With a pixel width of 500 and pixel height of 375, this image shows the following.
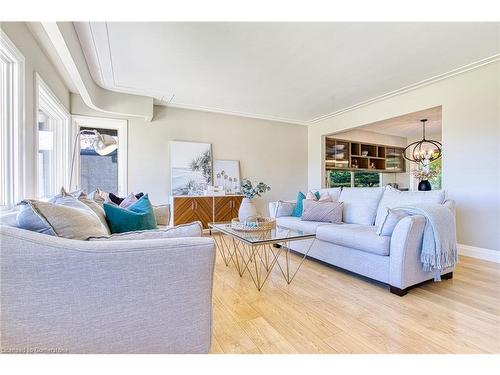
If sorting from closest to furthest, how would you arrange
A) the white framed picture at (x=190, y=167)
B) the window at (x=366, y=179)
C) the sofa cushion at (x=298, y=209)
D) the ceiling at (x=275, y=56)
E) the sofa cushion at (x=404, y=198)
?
1. the ceiling at (x=275, y=56)
2. the sofa cushion at (x=404, y=198)
3. the sofa cushion at (x=298, y=209)
4. the white framed picture at (x=190, y=167)
5. the window at (x=366, y=179)

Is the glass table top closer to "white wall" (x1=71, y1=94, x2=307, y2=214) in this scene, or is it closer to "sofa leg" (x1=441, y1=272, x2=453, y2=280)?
"sofa leg" (x1=441, y1=272, x2=453, y2=280)

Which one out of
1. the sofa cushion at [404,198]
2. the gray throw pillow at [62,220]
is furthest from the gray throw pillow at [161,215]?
the sofa cushion at [404,198]

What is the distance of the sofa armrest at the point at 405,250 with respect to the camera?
2.13 m

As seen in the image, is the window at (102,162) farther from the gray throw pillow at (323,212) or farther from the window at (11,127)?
the gray throw pillow at (323,212)

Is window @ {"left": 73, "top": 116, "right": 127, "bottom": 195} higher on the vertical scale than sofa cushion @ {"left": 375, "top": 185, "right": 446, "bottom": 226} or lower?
higher

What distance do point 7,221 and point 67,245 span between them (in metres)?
0.40

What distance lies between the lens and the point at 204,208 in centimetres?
452

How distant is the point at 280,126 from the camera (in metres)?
5.80

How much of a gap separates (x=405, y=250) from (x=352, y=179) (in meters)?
4.84

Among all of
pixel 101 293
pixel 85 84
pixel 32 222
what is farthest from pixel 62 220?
pixel 85 84

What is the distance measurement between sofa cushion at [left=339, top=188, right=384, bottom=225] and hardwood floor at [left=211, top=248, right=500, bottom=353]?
771 mm

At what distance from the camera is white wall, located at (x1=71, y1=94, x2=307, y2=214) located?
452cm

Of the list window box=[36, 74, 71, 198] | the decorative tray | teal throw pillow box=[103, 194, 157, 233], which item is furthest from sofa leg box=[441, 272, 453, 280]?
window box=[36, 74, 71, 198]

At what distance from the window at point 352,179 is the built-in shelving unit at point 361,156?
19 cm
